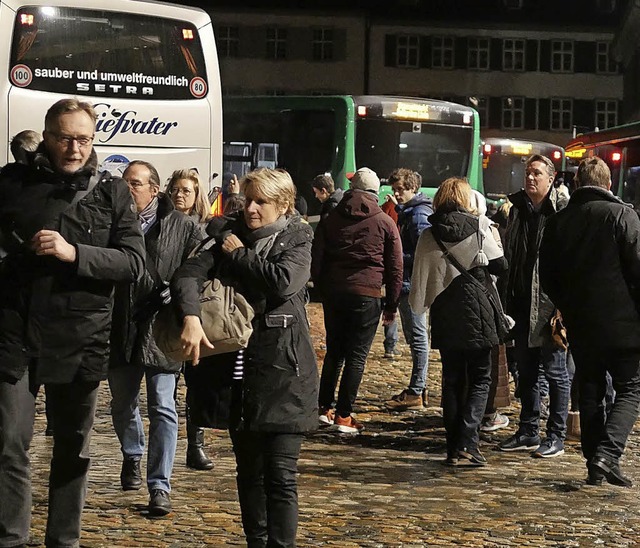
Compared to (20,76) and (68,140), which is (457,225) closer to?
(68,140)

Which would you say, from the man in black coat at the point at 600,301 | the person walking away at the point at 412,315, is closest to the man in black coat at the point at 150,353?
the man in black coat at the point at 600,301

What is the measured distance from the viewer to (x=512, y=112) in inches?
2972

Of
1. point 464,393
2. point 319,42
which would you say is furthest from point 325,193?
point 319,42

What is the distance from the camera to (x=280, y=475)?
631 cm

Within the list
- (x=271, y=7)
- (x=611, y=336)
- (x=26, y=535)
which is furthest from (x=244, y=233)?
(x=271, y=7)

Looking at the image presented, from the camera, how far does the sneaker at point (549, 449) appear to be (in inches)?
404

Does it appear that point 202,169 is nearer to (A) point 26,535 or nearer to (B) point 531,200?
(B) point 531,200

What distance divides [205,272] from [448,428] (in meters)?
4.02

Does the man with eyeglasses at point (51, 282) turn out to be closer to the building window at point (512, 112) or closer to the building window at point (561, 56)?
the building window at point (512, 112)

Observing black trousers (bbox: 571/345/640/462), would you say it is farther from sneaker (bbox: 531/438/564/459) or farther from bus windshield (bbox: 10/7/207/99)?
bus windshield (bbox: 10/7/207/99)

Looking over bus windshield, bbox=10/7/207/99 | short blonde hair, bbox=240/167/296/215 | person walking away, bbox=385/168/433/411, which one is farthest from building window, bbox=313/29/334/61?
short blonde hair, bbox=240/167/296/215

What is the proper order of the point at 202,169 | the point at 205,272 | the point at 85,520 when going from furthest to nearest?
the point at 202,169 < the point at 85,520 < the point at 205,272

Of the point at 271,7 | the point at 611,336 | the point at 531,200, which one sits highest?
the point at 271,7

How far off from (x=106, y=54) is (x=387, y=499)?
11.0 metres
